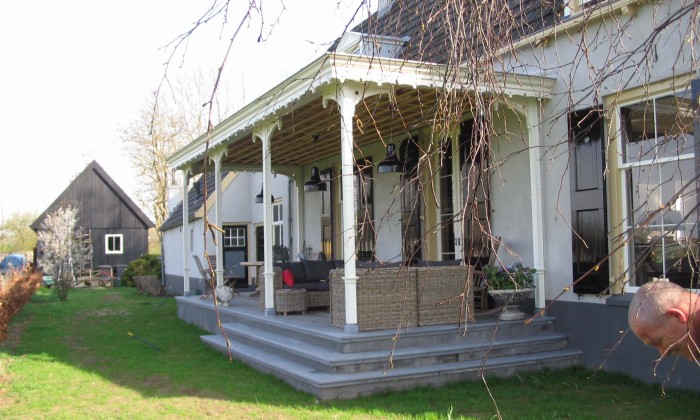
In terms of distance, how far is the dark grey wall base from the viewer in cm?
651

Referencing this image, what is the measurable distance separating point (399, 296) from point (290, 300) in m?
2.29

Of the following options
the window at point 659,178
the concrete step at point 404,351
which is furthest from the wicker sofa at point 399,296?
the window at point 659,178

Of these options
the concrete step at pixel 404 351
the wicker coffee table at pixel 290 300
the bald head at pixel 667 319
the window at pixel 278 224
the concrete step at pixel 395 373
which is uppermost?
the window at pixel 278 224

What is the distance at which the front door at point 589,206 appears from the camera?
7.31 m

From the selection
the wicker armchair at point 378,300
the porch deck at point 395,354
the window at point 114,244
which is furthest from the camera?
the window at point 114,244

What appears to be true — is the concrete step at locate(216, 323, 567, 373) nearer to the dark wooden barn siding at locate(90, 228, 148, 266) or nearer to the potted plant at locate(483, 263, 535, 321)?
the potted plant at locate(483, 263, 535, 321)

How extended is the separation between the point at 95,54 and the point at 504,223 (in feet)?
22.6

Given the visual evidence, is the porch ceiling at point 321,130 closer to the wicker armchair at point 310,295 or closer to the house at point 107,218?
the wicker armchair at point 310,295

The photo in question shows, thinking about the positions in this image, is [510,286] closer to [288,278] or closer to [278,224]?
[288,278]

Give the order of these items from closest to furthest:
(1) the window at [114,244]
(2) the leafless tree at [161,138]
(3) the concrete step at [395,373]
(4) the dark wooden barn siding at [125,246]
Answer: (3) the concrete step at [395,373] < (2) the leafless tree at [161,138] < (4) the dark wooden barn siding at [125,246] < (1) the window at [114,244]

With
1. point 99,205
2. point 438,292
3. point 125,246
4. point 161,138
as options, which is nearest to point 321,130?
point 438,292

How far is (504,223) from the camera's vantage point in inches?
347

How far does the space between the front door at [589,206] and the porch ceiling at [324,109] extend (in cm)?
85

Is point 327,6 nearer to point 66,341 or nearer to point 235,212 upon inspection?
point 66,341
